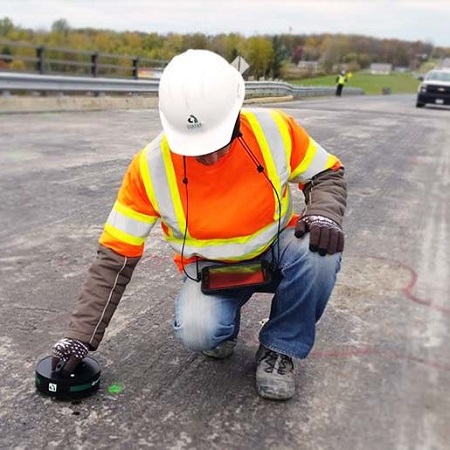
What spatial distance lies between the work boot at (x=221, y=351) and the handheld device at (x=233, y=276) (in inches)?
14.3

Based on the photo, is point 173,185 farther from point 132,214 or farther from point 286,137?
point 286,137

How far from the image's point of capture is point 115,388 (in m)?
2.54

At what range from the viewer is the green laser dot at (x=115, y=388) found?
8.25ft

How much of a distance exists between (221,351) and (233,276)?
Answer: 43 centimetres

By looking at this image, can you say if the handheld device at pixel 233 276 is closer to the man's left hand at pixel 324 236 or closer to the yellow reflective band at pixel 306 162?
the man's left hand at pixel 324 236

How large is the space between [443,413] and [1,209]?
3.75m

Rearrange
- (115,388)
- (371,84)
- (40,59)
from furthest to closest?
(371,84), (40,59), (115,388)

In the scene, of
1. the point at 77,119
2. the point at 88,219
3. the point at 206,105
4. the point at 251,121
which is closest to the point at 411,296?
the point at 251,121

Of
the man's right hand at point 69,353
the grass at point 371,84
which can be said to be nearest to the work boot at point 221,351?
the man's right hand at point 69,353

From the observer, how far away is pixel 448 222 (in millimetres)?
5484

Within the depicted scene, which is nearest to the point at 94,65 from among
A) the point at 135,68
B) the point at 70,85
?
the point at 135,68

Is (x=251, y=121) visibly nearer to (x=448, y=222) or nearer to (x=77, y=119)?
(x=448, y=222)

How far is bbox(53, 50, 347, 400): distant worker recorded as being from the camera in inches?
91.6

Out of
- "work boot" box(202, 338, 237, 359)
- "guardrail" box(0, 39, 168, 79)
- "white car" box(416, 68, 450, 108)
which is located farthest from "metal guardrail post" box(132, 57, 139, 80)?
"work boot" box(202, 338, 237, 359)
